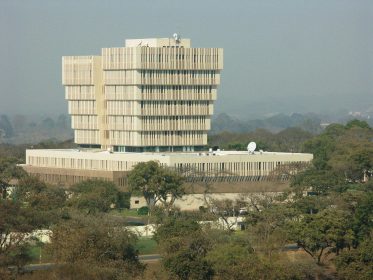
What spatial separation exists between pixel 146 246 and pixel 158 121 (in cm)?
3423

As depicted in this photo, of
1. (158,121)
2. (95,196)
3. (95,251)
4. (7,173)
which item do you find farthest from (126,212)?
(95,251)

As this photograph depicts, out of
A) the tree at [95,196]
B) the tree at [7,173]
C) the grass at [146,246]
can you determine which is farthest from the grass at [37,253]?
the tree at [7,173]

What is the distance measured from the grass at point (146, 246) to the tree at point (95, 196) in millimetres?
5244

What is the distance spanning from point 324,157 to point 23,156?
115ft

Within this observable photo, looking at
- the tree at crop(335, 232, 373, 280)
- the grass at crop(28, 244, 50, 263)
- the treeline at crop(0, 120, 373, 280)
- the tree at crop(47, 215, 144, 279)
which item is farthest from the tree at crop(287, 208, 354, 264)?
the grass at crop(28, 244, 50, 263)

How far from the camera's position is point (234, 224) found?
332ft

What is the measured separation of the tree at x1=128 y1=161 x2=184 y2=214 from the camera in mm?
112375

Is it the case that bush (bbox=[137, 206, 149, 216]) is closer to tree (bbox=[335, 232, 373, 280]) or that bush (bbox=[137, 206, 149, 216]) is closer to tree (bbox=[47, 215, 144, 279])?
tree (bbox=[47, 215, 144, 279])

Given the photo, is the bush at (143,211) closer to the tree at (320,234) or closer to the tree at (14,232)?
the tree at (320,234)

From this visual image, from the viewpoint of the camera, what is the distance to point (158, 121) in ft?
416

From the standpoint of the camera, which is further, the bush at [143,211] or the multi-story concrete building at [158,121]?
the multi-story concrete building at [158,121]

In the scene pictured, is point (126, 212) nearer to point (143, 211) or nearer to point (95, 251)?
point (143, 211)

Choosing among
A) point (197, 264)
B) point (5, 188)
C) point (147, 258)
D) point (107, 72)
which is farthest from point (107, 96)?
point (197, 264)

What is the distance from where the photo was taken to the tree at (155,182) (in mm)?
112375
